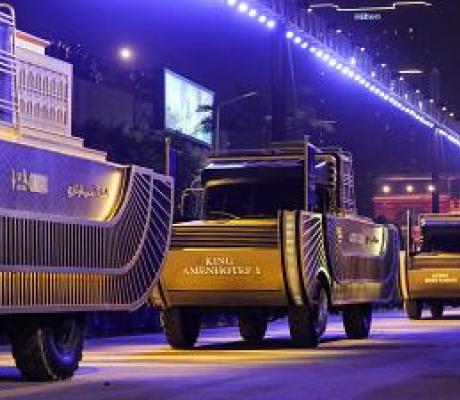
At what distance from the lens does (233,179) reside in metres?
24.0

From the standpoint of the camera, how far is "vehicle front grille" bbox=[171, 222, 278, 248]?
70.7 feet

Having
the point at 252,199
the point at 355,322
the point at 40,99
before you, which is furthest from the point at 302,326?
the point at 40,99

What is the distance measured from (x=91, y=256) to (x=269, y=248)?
6421 mm

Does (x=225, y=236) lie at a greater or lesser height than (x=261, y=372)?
greater

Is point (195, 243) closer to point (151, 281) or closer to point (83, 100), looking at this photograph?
point (151, 281)

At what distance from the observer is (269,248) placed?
2153cm

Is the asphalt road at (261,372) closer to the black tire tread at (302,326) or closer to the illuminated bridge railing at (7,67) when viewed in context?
the black tire tread at (302,326)

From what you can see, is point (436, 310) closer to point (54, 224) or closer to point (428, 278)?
point (428, 278)

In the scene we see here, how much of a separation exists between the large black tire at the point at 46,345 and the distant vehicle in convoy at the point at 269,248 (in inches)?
225

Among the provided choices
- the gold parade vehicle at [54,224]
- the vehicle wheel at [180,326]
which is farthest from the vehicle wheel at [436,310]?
the gold parade vehicle at [54,224]

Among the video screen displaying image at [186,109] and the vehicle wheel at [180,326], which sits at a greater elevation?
the video screen displaying image at [186,109]

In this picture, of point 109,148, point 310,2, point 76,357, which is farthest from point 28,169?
point 109,148

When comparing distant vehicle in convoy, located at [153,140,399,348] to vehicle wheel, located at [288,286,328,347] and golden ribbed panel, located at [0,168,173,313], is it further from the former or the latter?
golden ribbed panel, located at [0,168,173,313]

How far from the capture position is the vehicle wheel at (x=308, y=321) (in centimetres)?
2223
